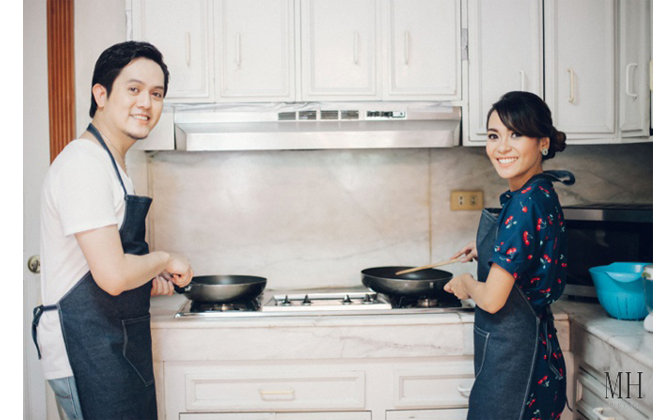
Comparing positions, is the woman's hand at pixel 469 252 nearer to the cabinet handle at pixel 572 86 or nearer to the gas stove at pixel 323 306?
the gas stove at pixel 323 306

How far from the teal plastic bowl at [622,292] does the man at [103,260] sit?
1457 mm

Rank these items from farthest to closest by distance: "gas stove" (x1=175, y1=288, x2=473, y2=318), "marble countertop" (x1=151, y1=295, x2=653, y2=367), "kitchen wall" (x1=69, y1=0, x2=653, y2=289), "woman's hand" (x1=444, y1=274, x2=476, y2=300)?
1. "kitchen wall" (x1=69, y1=0, x2=653, y2=289)
2. "gas stove" (x1=175, y1=288, x2=473, y2=318)
3. "marble countertop" (x1=151, y1=295, x2=653, y2=367)
4. "woman's hand" (x1=444, y1=274, x2=476, y2=300)

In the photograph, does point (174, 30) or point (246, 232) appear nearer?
point (174, 30)

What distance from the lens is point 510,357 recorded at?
5.52 feet

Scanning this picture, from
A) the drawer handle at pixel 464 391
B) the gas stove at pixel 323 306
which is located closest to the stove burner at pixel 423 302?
the gas stove at pixel 323 306

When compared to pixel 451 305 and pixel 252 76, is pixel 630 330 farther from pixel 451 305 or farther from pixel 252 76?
pixel 252 76

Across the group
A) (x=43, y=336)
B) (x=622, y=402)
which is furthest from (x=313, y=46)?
(x=622, y=402)

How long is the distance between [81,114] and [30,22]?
1.34 ft

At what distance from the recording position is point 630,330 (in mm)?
1749

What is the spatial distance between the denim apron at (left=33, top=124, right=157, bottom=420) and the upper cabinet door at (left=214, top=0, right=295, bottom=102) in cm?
73

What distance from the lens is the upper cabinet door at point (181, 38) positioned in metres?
2.15

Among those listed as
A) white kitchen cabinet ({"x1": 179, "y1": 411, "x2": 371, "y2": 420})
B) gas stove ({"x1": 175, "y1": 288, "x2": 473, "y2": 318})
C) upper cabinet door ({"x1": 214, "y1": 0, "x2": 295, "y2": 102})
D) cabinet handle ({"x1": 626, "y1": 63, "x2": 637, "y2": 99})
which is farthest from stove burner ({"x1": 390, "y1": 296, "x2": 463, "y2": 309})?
cabinet handle ({"x1": 626, "y1": 63, "x2": 637, "y2": 99})

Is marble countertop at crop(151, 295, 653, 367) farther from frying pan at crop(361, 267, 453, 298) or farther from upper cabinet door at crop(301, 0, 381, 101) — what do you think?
upper cabinet door at crop(301, 0, 381, 101)

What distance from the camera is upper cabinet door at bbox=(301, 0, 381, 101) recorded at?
2.19 metres
